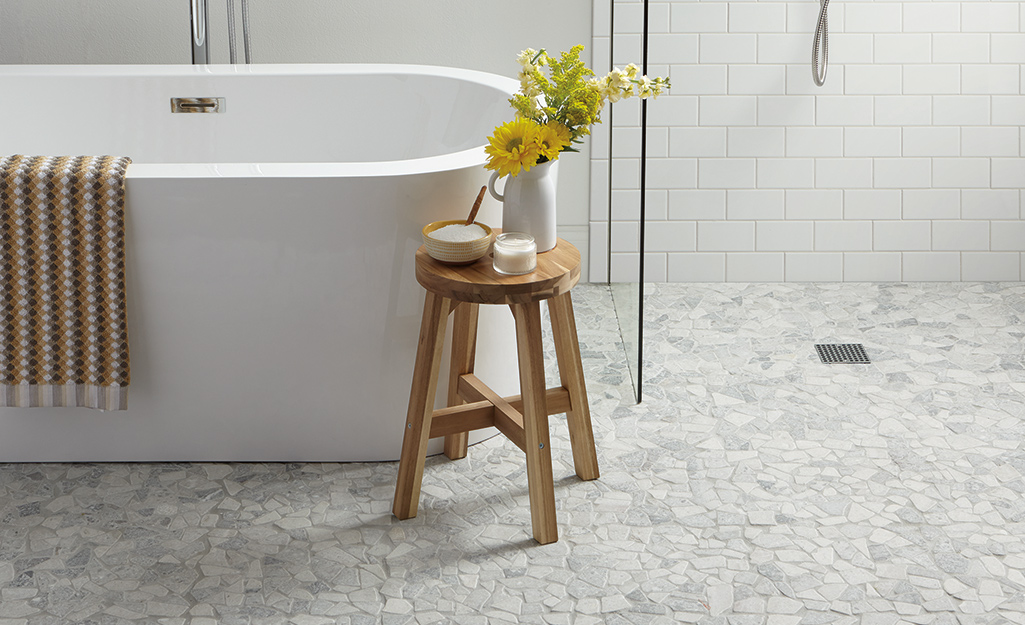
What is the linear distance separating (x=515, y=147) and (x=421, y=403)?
0.58 metres

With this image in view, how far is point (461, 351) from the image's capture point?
239 centimetres

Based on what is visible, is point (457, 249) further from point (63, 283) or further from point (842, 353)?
point (842, 353)

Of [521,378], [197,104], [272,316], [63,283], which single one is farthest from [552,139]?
[197,104]

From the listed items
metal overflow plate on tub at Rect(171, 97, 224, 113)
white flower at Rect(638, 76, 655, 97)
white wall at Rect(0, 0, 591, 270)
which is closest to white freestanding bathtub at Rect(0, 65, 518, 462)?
white flower at Rect(638, 76, 655, 97)

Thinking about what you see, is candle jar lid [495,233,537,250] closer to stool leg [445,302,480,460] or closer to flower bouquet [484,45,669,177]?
flower bouquet [484,45,669,177]

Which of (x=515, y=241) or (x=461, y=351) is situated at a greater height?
(x=515, y=241)

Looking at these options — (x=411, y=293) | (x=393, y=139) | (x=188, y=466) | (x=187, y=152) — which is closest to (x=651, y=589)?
(x=411, y=293)

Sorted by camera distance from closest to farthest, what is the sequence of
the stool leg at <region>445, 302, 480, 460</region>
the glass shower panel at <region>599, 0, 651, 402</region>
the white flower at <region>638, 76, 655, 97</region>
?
the white flower at <region>638, 76, 655, 97</region> < the stool leg at <region>445, 302, 480, 460</region> < the glass shower panel at <region>599, 0, 651, 402</region>

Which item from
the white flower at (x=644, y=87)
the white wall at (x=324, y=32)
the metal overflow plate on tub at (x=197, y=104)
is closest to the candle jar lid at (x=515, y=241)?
the white flower at (x=644, y=87)

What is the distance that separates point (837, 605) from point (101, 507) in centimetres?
158

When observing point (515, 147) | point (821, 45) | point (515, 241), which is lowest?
point (515, 241)

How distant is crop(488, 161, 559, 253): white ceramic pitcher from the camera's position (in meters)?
2.14

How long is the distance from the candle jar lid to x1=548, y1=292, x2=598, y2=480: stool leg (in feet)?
0.48

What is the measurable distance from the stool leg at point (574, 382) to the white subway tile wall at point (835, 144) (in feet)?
3.68
